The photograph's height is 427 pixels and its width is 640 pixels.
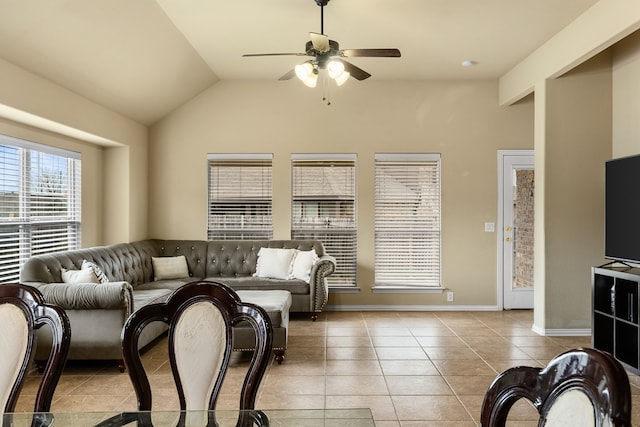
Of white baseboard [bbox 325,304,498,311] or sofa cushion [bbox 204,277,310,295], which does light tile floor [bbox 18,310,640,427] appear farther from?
white baseboard [bbox 325,304,498,311]

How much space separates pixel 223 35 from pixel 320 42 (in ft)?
5.85

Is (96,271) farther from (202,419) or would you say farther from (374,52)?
(202,419)

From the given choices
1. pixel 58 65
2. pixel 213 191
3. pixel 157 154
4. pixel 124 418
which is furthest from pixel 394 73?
pixel 124 418

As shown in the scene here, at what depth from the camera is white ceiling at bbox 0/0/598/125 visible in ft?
12.2

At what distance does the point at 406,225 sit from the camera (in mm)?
6480

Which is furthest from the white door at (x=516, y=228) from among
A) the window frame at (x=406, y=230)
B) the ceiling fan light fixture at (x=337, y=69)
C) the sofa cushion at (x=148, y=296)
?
the sofa cushion at (x=148, y=296)

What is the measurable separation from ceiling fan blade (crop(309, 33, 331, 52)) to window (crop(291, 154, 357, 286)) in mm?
2977

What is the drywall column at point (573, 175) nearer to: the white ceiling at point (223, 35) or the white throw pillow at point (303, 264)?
the white ceiling at point (223, 35)

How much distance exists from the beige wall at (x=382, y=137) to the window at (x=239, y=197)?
12 cm

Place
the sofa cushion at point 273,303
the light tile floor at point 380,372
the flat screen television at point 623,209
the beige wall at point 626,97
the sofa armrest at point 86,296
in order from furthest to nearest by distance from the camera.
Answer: the beige wall at point 626,97
the sofa cushion at point 273,303
the flat screen television at point 623,209
the sofa armrest at point 86,296
the light tile floor at point 380,372

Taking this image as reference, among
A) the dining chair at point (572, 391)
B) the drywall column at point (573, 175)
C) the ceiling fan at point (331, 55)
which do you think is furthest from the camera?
the drywall column at point (573, 175)

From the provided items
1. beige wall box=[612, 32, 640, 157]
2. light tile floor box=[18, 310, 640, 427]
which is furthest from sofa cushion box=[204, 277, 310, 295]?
beige wall box=[612, 32, 640, 157]

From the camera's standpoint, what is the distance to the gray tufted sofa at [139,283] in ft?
12.2

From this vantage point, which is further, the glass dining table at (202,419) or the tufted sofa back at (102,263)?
the tufted sofa back at (102,263)
